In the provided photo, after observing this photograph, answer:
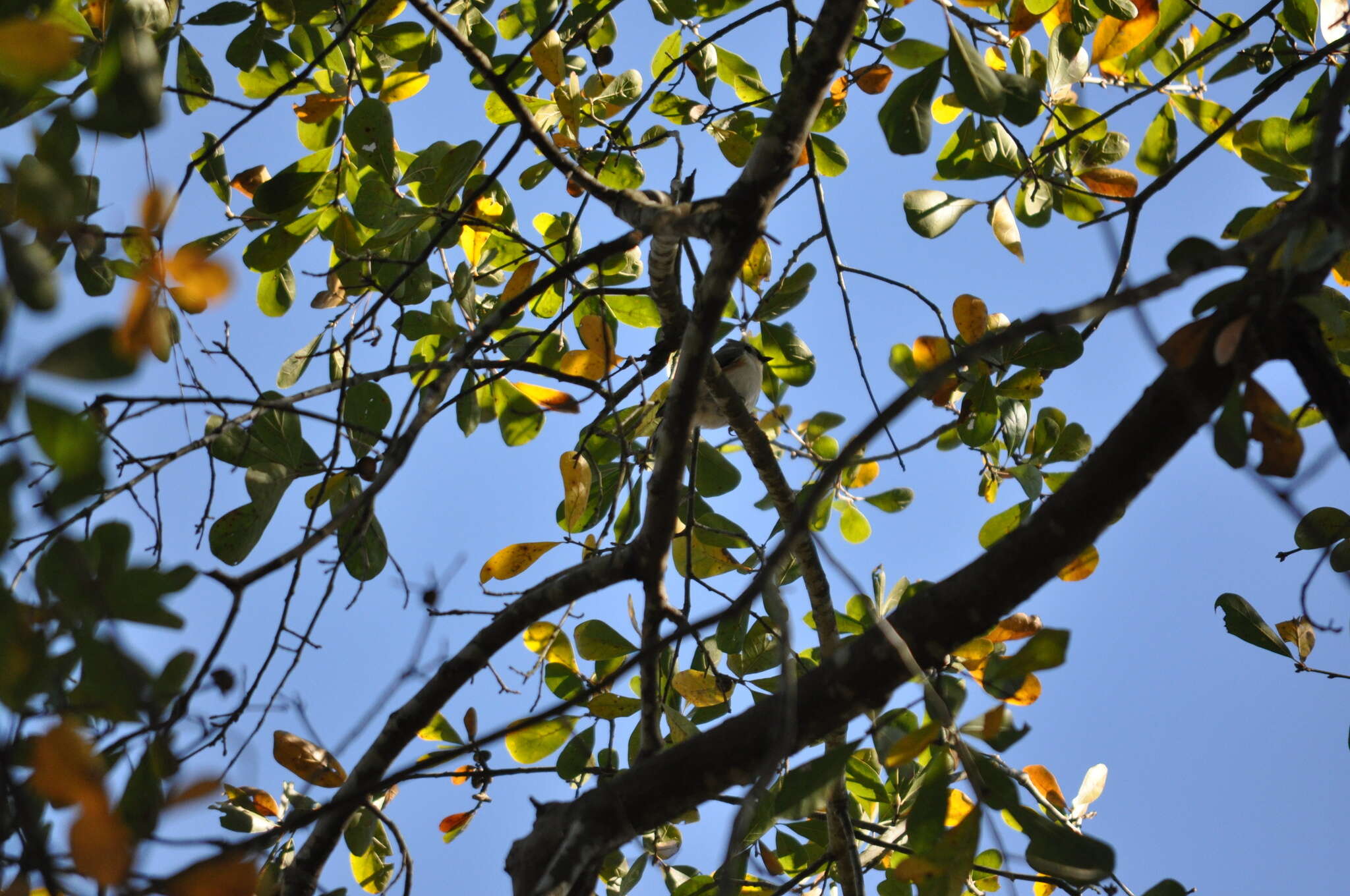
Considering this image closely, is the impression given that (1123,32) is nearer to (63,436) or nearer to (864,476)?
(864,476)

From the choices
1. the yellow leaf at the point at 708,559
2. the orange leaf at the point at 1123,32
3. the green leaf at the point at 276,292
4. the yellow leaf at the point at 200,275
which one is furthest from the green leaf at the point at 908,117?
the green leaf at the point at 276,292

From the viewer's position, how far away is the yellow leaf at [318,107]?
192cm

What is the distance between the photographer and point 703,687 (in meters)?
2.05

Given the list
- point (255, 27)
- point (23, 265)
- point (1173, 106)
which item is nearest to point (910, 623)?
point (23, 265)

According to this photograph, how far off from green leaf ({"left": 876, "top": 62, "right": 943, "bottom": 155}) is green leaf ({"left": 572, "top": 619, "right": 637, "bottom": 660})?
1.18 metres

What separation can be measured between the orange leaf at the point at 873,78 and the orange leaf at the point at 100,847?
207 centimetres

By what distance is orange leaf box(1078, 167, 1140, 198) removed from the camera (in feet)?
6.71

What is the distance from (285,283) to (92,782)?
1.70m

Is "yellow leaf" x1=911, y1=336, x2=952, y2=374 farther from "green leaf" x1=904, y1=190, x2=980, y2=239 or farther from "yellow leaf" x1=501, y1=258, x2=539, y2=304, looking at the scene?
"yellow leaf" x1=501, y1=258, x2=539, y2=304

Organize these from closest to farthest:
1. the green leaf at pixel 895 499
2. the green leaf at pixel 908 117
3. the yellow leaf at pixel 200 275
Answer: the yellow leaf at pixel 200 275 < the green leaf at pixel 908 117 < the green leaf at pixel 895 499

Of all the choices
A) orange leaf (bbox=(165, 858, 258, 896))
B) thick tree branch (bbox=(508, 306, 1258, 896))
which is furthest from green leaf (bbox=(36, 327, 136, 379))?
thick tree branch (bbox=(508, 306, 1258, 896))

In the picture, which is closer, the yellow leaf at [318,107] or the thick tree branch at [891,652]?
the thick tree branch at [891,652]

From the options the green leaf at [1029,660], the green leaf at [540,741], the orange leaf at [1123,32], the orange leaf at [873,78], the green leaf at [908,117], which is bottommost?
the green leaf at [1029,660]

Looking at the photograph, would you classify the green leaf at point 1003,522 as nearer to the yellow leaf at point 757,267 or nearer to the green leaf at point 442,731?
the yellow leaf at point 757,267
